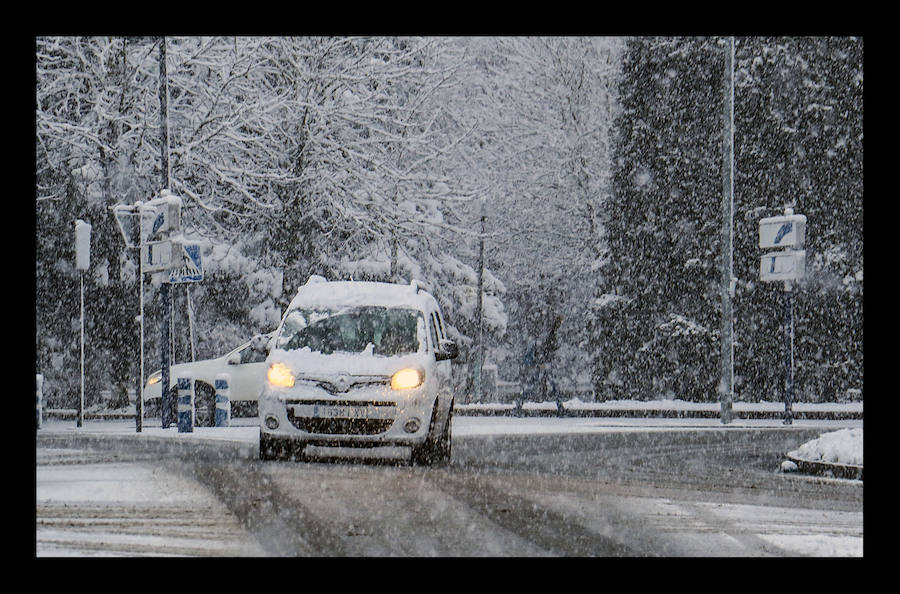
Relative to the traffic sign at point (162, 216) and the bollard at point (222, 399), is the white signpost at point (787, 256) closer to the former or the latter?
the bollard at point (222, 399)

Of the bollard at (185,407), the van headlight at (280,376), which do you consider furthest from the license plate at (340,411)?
the bollard at (185,407)

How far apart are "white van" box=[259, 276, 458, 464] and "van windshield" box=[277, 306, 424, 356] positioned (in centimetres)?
1

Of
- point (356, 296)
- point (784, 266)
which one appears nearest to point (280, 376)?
point (356, 296)

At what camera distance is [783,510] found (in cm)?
1274

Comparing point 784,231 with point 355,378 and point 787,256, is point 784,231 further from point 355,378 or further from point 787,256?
point 355,378

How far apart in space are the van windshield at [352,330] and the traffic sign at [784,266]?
40.6ft

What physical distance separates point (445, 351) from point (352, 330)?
1096mm

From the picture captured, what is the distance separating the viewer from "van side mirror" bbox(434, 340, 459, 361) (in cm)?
1647

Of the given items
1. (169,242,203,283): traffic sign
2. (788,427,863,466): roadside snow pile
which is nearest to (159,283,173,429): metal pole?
(169,242,203,283): traffic sign

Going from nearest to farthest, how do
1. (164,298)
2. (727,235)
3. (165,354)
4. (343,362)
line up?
(343,362) → (165,354) → (164,298) → (727,235)

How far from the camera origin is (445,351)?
1658cm
